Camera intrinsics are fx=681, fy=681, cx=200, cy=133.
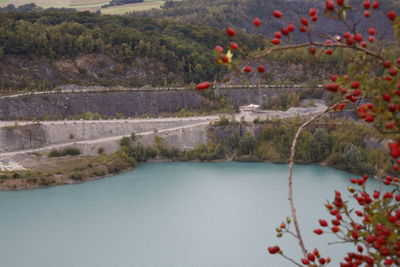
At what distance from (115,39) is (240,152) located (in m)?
23.3

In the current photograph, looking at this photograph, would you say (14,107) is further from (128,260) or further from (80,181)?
(128,260)

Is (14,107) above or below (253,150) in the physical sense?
above

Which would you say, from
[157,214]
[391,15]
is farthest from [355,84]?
[157,214]

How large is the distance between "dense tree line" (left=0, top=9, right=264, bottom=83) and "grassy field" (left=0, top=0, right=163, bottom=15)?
3243cm

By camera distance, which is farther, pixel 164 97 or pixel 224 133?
pixel 164 97

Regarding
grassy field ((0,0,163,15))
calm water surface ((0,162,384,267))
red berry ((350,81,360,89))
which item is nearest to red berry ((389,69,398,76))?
red berry ((350,81,360,89))

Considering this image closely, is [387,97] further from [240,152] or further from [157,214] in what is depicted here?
[240,152]

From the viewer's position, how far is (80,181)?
45.4 m

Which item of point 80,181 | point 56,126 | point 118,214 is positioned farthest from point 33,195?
point 56,126

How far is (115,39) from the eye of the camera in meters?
68.6

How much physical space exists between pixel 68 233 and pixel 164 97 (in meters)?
30.2

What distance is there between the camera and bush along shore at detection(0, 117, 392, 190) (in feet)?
149

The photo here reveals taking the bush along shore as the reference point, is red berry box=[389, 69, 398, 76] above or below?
above

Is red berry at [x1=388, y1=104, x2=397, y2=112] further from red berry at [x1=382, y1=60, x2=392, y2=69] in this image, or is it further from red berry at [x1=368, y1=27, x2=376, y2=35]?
red berry at [x1=368, y1=27, x2=376, y2=35]
